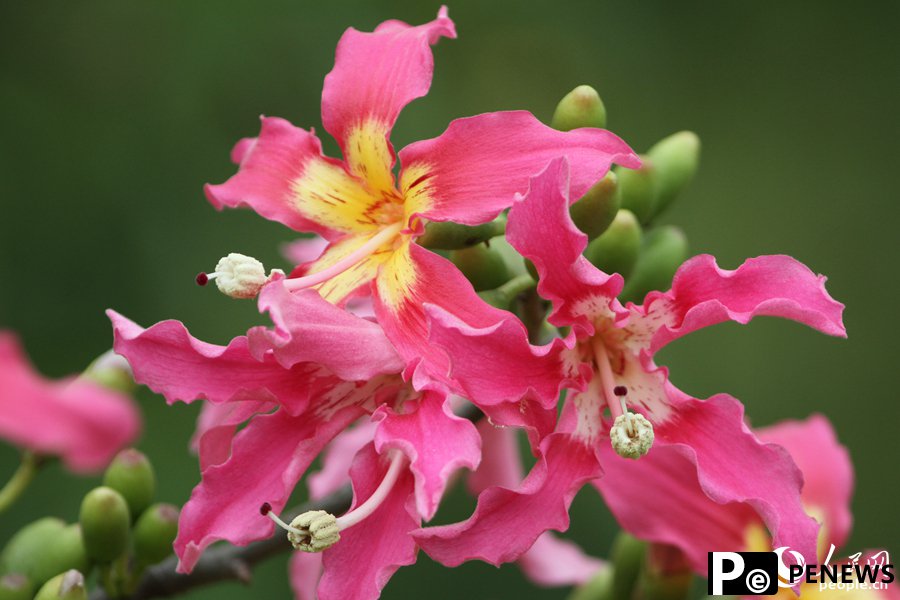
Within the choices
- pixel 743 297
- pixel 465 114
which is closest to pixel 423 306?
pixel 743 297

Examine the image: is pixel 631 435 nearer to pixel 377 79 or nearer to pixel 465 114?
pixel 377 79

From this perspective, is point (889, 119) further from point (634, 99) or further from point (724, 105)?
point (634, 99)

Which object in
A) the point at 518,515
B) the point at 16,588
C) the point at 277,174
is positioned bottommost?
the point at 16,588

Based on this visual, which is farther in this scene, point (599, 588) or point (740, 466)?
point (599, 588)

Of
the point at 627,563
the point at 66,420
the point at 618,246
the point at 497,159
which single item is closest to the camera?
the point at 66,420

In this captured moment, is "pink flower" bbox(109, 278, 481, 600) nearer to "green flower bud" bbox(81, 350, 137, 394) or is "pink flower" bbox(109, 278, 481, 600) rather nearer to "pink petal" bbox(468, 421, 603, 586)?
"green flower bud" bbox(81, 350, 137, 394)

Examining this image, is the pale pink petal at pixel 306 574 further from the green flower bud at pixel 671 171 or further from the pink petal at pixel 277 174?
the green flower bud at pixel 671 171
